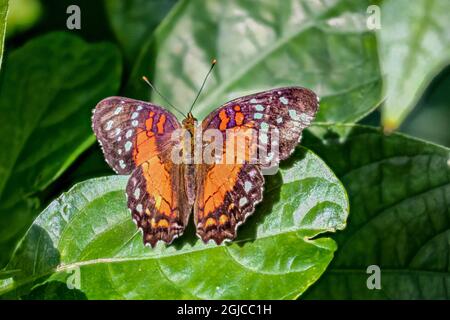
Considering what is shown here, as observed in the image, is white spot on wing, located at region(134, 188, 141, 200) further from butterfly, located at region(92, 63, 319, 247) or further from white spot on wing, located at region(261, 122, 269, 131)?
white spot on wing, located at region(261, 122, 269, 131)

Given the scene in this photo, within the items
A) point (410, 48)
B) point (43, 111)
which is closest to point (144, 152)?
point (43, 111)

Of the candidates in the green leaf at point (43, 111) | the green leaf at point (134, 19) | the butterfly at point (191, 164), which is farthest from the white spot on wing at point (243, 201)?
the green leaf at point (134, 19)

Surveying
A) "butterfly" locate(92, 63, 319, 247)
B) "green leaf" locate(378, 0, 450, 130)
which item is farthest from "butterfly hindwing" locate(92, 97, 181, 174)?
"green leaf" locate(378, 0, 450, 130)

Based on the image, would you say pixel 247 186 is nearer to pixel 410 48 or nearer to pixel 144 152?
pixel 144 152

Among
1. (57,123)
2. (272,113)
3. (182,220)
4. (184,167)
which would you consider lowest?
(182,220)
